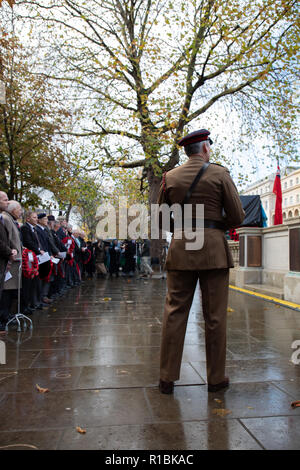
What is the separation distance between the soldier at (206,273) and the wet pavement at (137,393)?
0.90 ft

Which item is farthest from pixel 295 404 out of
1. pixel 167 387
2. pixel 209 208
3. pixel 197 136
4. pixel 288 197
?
pixel 288 197

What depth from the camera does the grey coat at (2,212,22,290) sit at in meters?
6.10

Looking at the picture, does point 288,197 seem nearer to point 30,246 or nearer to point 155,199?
point 155,199

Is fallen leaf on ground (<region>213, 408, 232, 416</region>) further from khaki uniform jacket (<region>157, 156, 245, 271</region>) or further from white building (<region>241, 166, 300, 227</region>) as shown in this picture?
white building (<region>241, 166, 300, 227</region>)

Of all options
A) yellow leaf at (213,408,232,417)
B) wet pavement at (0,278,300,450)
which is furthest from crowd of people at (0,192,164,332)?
yellow leaf at (213,408,232,417)

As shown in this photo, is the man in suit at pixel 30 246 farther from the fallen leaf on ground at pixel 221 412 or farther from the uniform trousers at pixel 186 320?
the fallen leaf on ground at pixel 221 412

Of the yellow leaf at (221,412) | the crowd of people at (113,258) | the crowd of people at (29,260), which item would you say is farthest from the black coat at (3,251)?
the crowd of people at (113,258)

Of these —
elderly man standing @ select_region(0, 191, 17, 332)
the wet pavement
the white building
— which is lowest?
the wet pavement

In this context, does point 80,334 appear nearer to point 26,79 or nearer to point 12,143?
point 12,143

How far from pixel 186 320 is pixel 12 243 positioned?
3.59 meters

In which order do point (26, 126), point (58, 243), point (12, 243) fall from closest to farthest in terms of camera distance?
point (12, 243) → point (58, 243) → point (26, 126)

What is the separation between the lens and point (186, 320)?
3506mm

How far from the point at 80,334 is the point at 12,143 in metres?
9.49

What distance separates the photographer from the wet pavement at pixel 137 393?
103 inches
